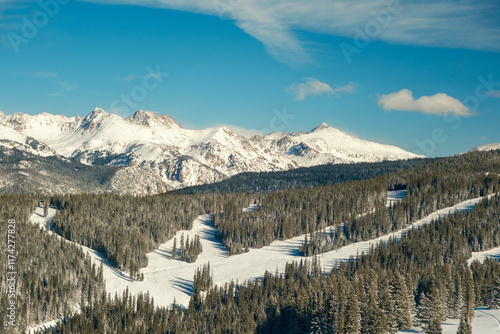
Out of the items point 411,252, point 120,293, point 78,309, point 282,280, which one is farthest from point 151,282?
point 411,252

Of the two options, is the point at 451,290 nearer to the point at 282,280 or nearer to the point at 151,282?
the point at 282,280

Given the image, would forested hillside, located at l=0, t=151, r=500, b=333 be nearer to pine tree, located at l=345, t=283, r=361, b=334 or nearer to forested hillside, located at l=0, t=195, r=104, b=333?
pine tree, located at l=345, t=283, r=361, b=334

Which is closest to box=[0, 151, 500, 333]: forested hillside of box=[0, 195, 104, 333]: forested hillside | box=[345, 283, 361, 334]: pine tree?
box=[345, 283, 361, 334]: pine tree

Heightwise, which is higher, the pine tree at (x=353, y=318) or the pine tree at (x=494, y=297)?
the pine tree at (x=494, y=297)

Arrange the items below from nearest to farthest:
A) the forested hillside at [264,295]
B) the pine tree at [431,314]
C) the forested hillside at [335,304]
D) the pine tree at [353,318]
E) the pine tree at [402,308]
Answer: the pine tree at [431,314] < the pine tree at [353,318] < the forested hillside at [335,304] < the pine tree at [402,308] < the forested hillside at [264,295]

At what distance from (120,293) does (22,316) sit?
38.1 m

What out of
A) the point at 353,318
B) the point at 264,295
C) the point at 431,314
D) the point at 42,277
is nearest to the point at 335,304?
the point at 353,318

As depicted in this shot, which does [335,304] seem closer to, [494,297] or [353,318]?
[353,318]

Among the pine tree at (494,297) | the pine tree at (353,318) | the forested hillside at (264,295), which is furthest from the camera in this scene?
the pine tree at (494,297)

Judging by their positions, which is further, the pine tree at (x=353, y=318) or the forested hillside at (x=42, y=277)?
the forested hillside at (x=42, y=277)

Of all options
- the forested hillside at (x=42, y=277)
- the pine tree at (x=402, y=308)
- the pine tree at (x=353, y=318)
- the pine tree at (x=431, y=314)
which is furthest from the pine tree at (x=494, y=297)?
the forested hillside at (x=42, y=277)

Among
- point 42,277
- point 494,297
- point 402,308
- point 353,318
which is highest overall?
point 494,297

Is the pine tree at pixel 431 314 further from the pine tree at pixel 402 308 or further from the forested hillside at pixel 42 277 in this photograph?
the forested hillside at pixel 42 277

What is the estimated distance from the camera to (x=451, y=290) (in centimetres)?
12888
